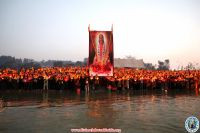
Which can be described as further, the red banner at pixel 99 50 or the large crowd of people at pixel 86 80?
the red banner at pixel 99 50

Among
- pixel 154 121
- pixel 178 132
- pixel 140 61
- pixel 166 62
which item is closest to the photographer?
pixel 178 132

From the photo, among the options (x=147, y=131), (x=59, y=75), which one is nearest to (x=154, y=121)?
(x=147, y=131)

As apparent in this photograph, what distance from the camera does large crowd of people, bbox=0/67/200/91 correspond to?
30.1m

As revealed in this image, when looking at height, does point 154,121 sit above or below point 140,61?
below

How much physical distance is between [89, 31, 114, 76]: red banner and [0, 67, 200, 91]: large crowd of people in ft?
3.34

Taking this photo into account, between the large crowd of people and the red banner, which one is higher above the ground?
the red banner

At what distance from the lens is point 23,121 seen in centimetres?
1172

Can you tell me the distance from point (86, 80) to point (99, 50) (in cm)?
395

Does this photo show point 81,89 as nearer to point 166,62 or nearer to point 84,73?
point 84,73

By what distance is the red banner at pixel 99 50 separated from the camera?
32.8 m

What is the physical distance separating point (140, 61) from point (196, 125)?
253 ft

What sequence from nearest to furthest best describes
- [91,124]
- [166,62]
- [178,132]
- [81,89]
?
[178,132], [91,124], [81,89], [166,62]

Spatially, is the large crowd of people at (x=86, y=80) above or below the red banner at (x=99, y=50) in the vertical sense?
below

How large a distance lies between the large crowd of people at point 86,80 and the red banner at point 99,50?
1.02 metres
